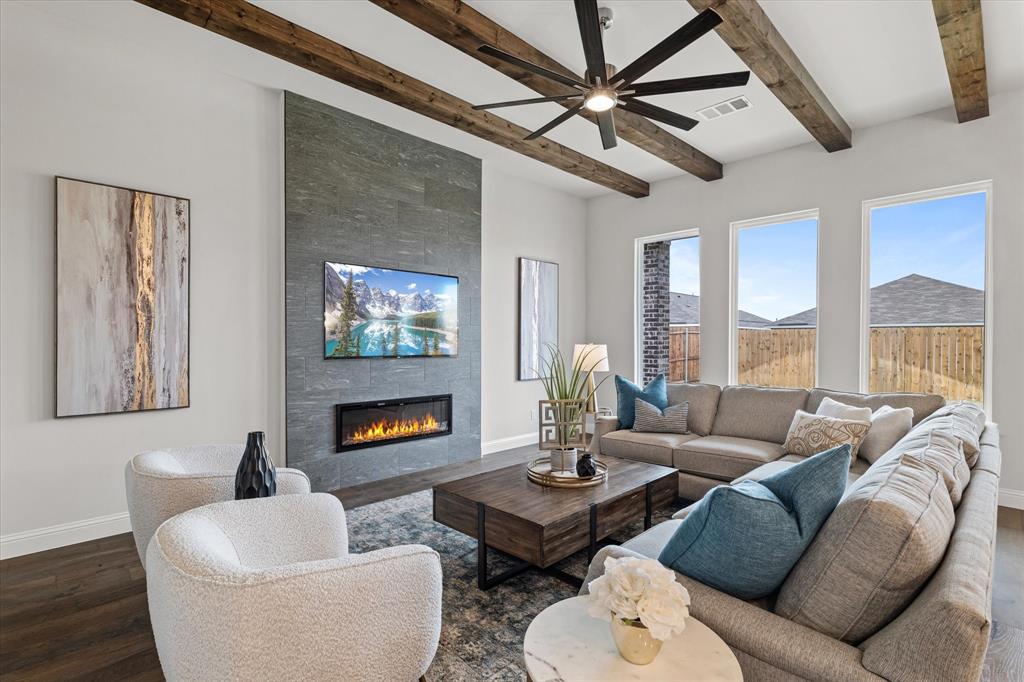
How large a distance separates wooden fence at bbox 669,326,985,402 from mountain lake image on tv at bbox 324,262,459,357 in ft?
9.29

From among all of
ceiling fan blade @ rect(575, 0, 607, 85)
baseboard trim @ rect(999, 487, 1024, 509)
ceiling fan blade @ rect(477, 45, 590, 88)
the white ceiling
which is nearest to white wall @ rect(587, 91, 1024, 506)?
baseboard trim @ rect(999, 487, 1024, 509)

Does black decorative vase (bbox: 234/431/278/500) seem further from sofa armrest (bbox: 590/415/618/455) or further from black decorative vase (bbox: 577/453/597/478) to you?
sofa armrest (bbox: 590/415/618/455)

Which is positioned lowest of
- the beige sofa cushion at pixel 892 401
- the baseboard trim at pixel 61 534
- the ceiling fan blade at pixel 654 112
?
the baseboard trim at pixel 61 534

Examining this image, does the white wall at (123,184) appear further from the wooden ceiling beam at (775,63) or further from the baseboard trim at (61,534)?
the wooden ceiling beam at (775,63)

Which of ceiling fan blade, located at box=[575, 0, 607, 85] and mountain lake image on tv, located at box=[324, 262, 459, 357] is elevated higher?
ceiling fan blade, located at box=[575, 0, 607, 85]

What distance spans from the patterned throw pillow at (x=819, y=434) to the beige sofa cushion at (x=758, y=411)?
22 centimetres

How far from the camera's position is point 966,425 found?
7.68ft

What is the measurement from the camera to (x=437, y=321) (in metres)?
4.95

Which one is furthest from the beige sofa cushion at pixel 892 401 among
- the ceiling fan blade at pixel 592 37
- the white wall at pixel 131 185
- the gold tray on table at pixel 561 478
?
the white wall at pixel 131 185

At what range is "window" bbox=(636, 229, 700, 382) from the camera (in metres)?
5.81

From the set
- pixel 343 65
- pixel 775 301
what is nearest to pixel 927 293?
pixel 775 301

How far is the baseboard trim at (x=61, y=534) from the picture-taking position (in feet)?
9.57

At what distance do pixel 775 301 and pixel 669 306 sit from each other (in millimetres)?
1222

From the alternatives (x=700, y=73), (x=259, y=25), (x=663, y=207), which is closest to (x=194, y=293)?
(x=259, y=25)
